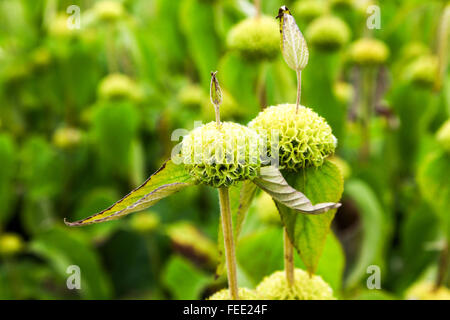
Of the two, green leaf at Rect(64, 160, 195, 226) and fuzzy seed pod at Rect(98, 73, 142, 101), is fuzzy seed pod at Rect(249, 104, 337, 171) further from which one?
fuzzy seed pod at Rect(98, 73, 142, 101)

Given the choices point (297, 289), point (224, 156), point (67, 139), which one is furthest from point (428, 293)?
point (67, 139)

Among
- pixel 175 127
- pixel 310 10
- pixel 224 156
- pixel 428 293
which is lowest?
pixel 428 293

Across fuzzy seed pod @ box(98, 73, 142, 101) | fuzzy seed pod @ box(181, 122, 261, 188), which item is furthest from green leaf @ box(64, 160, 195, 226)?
fuzzy seed pod @ box(98, 73, 142, 101)

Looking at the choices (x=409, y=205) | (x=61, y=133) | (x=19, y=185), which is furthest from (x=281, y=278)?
(x=19, y=185)

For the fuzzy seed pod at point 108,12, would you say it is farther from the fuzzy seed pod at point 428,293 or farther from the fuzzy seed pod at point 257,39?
the fuzzy seed pod at point 428,293

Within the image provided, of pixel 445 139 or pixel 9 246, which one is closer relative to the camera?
pixel 445 139

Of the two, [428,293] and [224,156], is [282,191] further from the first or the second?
[428,293]
